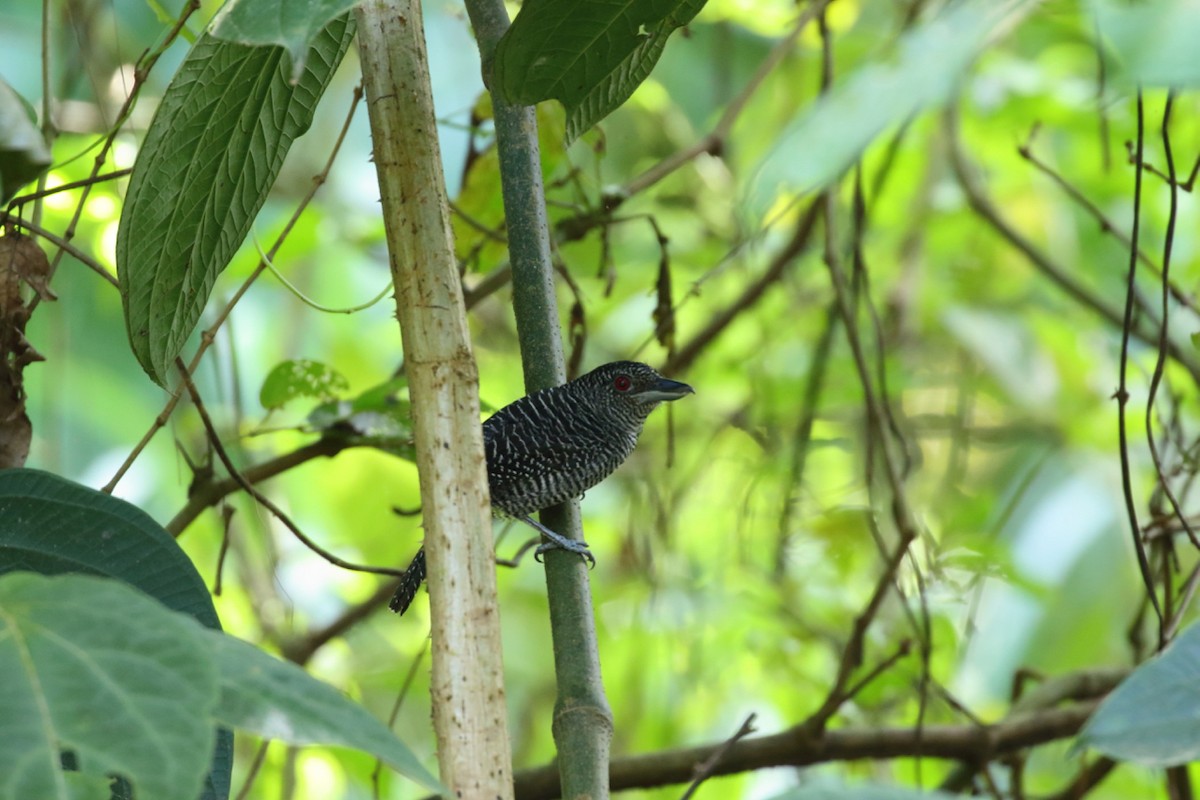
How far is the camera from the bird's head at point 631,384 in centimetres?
272

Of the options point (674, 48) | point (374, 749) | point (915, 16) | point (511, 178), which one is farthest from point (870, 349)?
point (374, 749)

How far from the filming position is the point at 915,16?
3.23m

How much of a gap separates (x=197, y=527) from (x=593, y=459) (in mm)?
1799

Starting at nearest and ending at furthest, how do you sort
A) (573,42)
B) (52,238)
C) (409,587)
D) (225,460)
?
(573,42), (52,238), (225,460), (409,587)

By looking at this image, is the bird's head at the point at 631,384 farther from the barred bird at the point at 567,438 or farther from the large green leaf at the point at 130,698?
the large green leaf at the point at 130,698

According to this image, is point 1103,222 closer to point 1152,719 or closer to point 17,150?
point 1152,719

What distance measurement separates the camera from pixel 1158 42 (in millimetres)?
600

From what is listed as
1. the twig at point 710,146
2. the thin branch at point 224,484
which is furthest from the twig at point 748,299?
the thin branch at point 224,484

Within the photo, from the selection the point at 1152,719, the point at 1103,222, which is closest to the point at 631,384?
the point at 1103,222

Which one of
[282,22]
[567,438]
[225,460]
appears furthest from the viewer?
[567,438]

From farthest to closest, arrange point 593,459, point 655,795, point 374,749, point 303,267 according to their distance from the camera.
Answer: point 303,267 < point 655,795 < point 593,459 < point 374,749

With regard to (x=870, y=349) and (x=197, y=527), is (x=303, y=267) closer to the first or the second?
(x=197, y=527)

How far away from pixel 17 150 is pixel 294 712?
0.45 m

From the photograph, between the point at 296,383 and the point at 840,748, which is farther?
the point at 840,748
